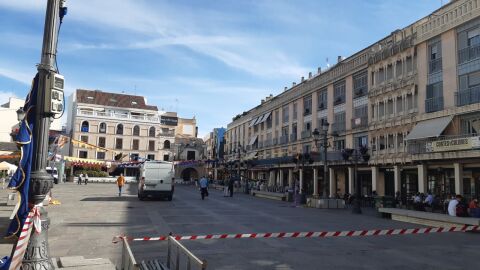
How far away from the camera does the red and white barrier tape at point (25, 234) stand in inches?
227

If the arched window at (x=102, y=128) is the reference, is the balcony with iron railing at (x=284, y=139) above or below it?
below

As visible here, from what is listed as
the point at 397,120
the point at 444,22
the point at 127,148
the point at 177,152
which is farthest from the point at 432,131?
the point at 177,152

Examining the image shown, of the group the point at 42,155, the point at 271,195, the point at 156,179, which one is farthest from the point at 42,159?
the point at 271,195

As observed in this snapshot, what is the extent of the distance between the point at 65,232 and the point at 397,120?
25.5 meters

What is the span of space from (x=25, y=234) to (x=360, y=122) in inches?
1281

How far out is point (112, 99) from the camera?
7969 cm

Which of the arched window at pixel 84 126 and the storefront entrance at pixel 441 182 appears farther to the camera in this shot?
the arched window at pixel 84 126

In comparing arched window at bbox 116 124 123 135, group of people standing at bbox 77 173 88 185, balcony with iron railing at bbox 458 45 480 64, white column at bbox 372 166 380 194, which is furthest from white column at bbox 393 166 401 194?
arched window at bbox 116 124 123 135

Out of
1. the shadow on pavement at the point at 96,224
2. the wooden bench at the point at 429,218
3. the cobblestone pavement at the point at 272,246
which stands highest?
the wooden bench at the point at 429,218

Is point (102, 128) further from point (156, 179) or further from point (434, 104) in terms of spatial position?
point (434, 104)

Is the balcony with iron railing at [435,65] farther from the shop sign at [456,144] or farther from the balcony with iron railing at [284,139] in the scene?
the balcony with iron railing at [284,139]

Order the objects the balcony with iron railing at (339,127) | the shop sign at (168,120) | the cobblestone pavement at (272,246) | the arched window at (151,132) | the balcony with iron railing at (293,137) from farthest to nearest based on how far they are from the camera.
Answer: the shop sign at (168,120) < the arched window at (151,132) < the balcony with iron railing at (293,137) < the balcony with iron railing at (339,127) < the cobblestone pavement at (272,246)

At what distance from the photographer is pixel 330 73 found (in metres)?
41.2

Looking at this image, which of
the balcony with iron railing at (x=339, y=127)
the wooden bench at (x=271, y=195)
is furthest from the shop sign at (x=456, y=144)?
the balcony with iron railing at (x=339, y=127)
